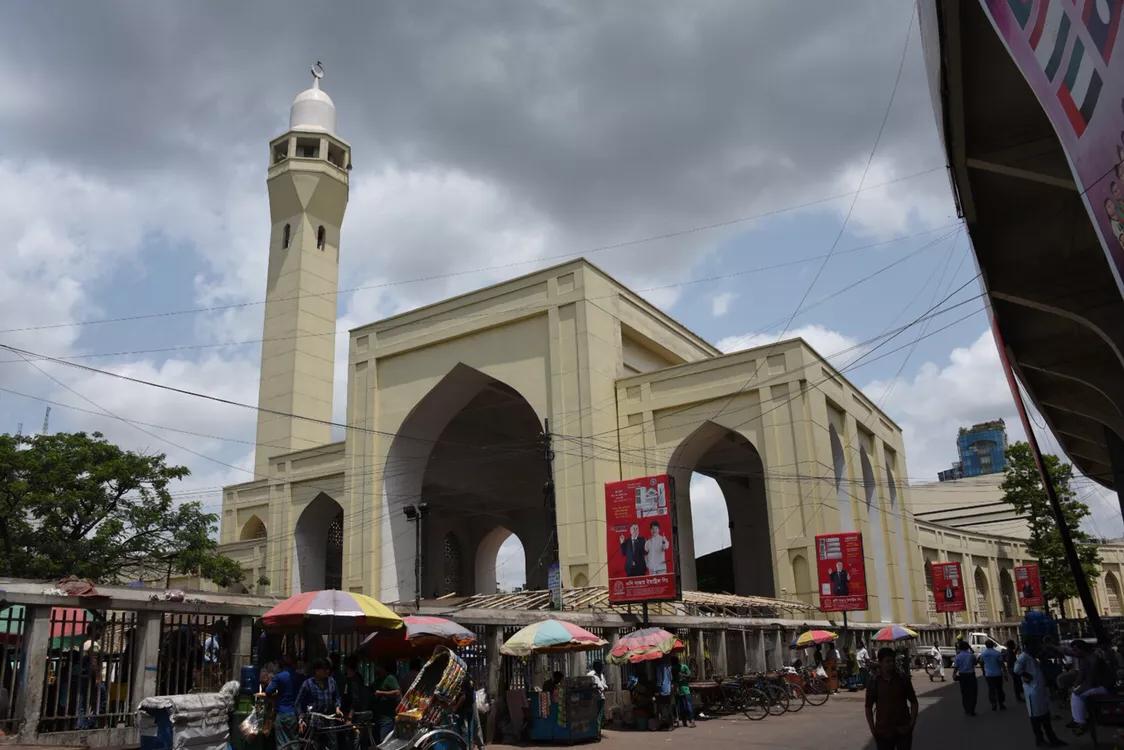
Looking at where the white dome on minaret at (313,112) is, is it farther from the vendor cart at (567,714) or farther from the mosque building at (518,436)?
the vendor cart at (567,714)

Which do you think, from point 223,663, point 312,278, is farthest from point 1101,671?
point 312,278

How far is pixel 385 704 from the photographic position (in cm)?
1006

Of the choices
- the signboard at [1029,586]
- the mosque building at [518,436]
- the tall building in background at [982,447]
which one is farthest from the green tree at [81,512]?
the tall building in background at [982,447]

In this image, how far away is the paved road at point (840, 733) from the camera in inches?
443

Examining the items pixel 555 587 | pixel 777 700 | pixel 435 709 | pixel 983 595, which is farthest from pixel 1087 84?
pixel 983 595

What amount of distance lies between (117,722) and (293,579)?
23.2m

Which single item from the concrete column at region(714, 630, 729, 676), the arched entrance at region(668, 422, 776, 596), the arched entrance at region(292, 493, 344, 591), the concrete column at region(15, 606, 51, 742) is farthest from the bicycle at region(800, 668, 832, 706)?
the arched entrance at region(292, 493, 344, 591)

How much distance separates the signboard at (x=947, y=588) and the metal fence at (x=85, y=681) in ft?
91.5

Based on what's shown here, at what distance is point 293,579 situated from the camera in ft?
108

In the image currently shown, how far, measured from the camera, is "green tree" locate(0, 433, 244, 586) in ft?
72.3

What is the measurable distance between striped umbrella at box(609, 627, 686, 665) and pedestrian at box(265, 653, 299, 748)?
6.62 metres

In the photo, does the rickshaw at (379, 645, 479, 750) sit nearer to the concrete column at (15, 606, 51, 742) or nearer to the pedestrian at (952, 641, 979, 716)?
the concrete column at (15, 606, 51, 742)

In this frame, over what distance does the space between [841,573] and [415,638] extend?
1407 cm

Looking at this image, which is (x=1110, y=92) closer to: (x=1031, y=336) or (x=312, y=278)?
(x=1031, y=336)
